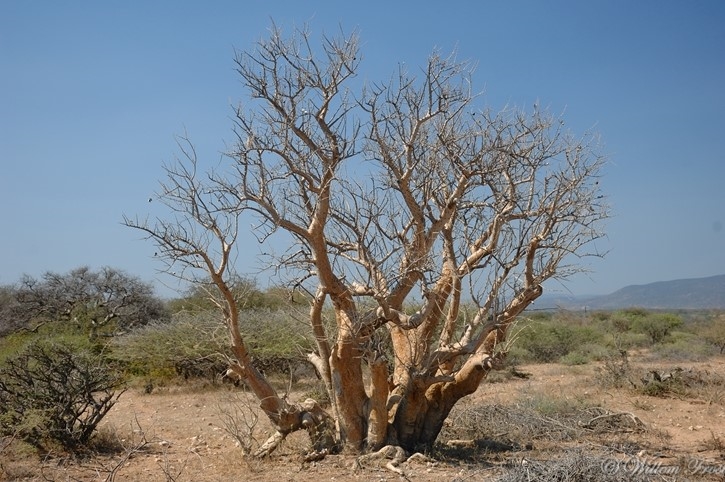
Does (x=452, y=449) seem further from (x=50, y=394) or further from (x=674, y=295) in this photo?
(x=674, y=295)

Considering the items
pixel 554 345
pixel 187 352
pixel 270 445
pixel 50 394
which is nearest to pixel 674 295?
pixel 554 345

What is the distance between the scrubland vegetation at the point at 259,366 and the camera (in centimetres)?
845

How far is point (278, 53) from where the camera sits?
742 centimetres

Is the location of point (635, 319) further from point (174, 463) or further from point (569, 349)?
point (174, 463)

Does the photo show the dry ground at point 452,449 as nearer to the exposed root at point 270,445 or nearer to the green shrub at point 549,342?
the exposed root at point 270,445

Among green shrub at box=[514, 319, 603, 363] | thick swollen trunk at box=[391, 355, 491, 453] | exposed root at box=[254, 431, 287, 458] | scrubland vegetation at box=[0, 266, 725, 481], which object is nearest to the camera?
exposed root at box=[254, 431, 287, 458]

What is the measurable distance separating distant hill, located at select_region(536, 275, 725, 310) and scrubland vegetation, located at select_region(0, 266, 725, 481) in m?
89.3

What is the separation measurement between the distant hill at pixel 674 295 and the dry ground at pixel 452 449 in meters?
97.0

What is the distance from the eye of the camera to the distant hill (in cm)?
10944

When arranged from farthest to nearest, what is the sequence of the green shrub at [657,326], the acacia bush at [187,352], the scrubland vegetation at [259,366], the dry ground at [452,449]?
the green shrub at [657,326] → the acacia bush at [187,352] → the scrubland vegetation at [259,366] → the dry ground at [452,449]

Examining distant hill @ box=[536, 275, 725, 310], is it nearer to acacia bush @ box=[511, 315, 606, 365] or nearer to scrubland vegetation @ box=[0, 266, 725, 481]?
acacia bush @ box=[511, 315, 606, 365]

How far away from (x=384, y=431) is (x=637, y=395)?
685 centimetres

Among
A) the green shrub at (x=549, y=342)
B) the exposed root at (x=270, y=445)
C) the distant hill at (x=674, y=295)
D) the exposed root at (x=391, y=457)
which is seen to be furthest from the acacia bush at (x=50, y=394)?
the distant hill at (x=674, y=295)

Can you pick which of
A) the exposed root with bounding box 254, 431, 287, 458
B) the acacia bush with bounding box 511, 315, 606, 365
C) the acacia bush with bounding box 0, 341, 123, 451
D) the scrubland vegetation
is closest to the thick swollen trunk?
the scrubland vegetation
